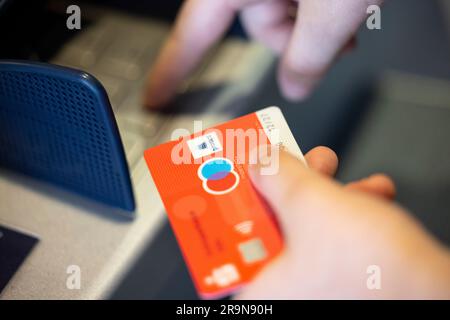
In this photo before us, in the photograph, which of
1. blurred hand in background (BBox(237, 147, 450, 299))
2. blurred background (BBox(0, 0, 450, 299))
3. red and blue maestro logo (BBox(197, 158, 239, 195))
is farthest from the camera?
blurred background (BBox(0, 0, 450, 299))

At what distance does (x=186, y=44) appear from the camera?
2.44 feet

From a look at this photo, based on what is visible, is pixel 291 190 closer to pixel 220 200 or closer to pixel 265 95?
pixel 220 200

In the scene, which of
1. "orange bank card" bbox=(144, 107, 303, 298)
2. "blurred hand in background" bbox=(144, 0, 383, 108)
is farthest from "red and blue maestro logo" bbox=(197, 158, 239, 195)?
"blurred hand in background" bbox=(144, 0, 383, 108)

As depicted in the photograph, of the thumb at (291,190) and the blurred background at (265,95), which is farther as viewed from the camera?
the blurred background at (265,95)

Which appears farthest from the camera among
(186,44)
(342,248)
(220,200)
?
(186,44)

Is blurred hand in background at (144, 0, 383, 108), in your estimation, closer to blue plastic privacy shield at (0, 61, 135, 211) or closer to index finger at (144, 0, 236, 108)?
index finger at (144, 0, 236, 108)

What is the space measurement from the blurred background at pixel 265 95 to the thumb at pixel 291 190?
0.10m

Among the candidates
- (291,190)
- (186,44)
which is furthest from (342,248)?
(186,44)

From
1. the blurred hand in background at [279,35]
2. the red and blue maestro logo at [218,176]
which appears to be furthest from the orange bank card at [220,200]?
the blurred hand in background at [279,35]

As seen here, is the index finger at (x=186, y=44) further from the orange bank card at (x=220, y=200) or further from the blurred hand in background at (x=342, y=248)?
the blurred hand in background at (x=342, y=248)

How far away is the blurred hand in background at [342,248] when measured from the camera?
407 millimetres

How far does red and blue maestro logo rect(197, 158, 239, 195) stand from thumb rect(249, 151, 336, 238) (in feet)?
0.16

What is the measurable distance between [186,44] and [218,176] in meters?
0.28

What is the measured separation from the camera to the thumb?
432mm
